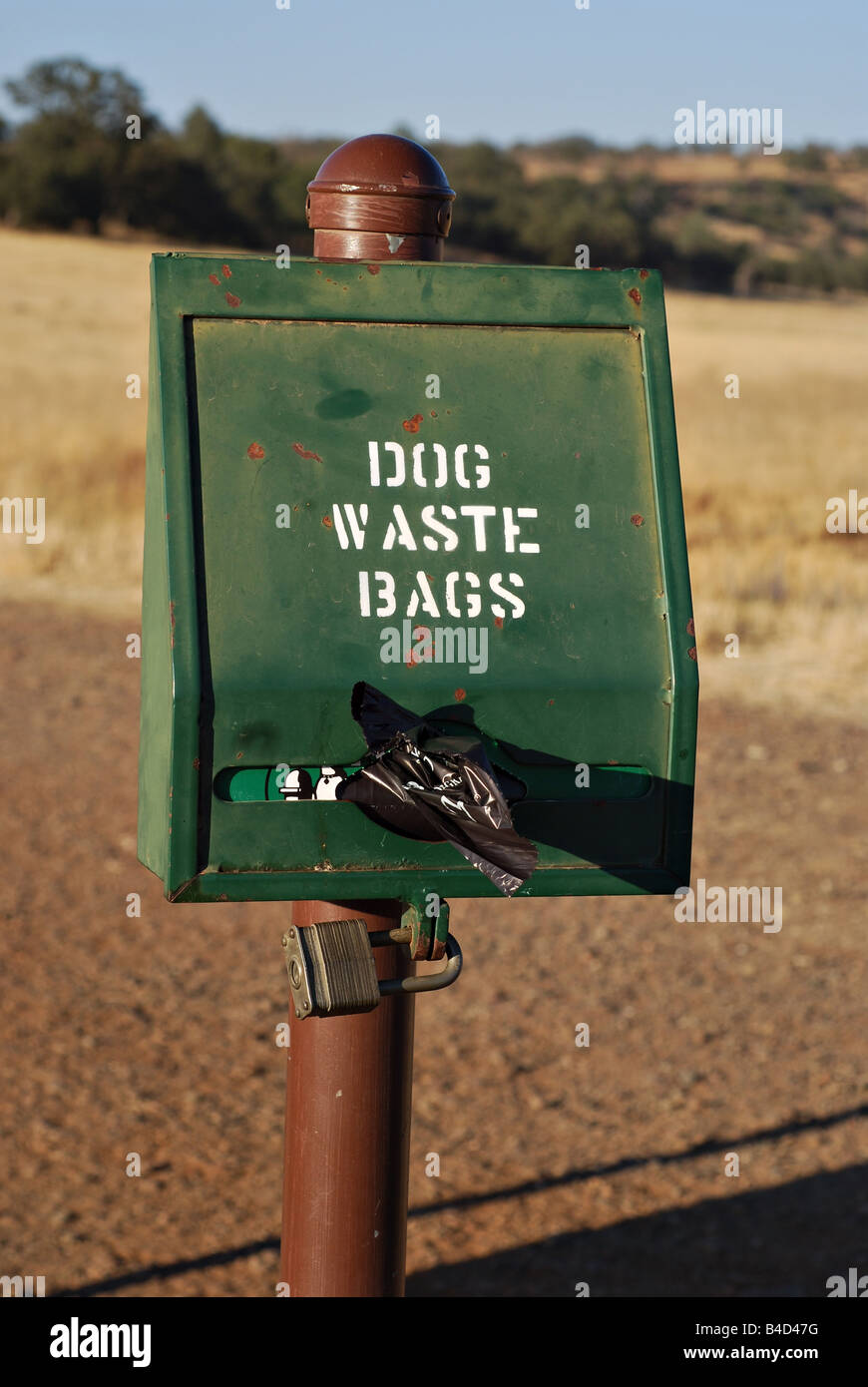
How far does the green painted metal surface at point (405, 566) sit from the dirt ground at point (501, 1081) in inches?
78.8

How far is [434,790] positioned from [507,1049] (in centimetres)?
308

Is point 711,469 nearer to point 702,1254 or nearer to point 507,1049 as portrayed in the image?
point 507,1049

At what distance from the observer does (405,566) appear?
193 cm

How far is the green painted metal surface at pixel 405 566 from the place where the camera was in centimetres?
191

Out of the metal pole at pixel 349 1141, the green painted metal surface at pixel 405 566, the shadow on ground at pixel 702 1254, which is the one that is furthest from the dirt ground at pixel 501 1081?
the green painted metal surface at pixel 405 566

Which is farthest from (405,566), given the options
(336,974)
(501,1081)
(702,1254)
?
(501,1081)

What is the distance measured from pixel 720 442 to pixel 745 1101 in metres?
14.2

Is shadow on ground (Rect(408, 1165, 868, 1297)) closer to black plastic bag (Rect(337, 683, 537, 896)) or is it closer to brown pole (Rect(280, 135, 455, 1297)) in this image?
brown pole (Rect(280, 135, 455, 1297))

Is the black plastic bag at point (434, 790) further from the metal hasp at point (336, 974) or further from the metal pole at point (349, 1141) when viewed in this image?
the metal pole at point (349, 1141)

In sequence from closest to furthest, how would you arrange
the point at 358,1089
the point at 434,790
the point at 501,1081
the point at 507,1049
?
the point at 434,790 → the point at 358,1089 → the point at 501,1081 → the point at 507,1049

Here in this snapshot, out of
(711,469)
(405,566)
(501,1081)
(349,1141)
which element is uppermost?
(711,469)

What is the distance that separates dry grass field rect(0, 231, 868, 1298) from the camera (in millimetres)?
3764

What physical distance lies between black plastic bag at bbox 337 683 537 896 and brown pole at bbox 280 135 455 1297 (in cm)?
30

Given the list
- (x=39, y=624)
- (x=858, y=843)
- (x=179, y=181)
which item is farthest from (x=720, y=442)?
(x=179, y=181)
